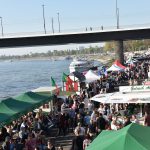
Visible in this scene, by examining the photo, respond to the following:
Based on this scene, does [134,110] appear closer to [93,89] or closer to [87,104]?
[87,104]

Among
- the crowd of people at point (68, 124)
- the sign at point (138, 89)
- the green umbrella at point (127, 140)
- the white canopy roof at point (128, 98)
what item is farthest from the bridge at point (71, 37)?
the green umbrella at point (127, 140)

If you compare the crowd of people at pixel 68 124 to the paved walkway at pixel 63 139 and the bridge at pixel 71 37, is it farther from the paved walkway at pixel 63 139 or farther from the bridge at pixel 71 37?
the bridge at pixel 71 37

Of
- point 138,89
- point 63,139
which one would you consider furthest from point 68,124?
point 138,89

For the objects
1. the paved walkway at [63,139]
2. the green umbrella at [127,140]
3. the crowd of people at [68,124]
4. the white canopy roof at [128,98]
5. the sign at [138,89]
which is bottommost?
the paved walkway at [63,139]

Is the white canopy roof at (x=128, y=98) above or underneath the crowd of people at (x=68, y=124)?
above

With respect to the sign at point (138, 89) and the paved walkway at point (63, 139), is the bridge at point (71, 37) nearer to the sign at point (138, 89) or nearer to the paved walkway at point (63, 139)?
the sign at point (138, 89)

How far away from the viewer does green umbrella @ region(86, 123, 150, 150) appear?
31.7ft

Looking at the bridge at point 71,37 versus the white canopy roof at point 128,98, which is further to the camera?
the bridge at point 71,37

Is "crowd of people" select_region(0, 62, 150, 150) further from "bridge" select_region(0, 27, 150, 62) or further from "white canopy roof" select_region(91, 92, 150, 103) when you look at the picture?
"bridge" select_region(0, 27, 150, 62)

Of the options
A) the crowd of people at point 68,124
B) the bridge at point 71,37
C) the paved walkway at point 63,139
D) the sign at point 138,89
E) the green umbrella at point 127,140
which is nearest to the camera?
the green umbrella at point 127,140

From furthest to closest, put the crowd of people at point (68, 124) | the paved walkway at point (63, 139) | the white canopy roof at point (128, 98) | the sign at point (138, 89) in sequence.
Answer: the sign at point (138, 89) → the white canopy roof at point (128, 98) → the paved walkway at point (63, 139) → the crowd of people at point (68, 124)

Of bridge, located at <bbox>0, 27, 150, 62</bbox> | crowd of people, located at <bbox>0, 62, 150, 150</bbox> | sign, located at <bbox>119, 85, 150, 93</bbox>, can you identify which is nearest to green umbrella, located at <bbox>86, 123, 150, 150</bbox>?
crowd of people, located at <bbox>0, 62, 150, 150</bbox>

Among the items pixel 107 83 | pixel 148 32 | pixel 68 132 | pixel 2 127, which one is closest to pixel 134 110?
pixel 68 132

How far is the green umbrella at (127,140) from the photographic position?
967 cm
